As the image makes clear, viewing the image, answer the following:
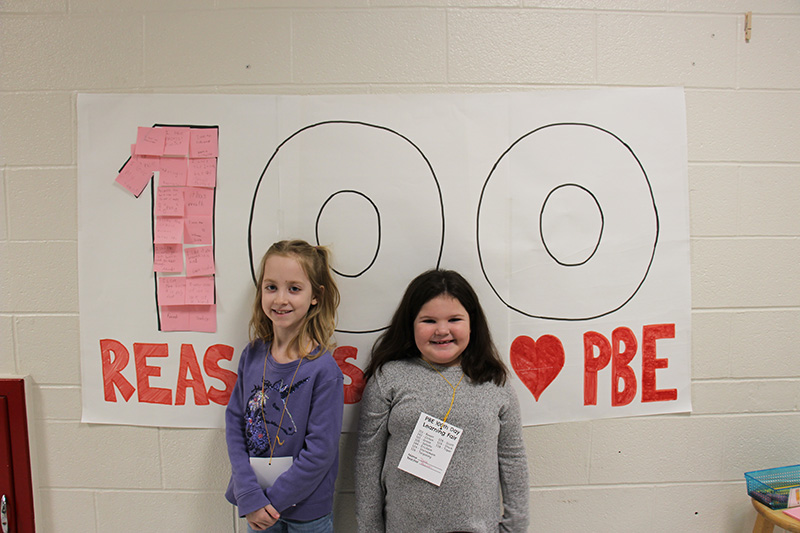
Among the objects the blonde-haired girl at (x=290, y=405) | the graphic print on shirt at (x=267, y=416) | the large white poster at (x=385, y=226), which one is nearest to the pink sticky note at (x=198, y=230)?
the large white poster at (x=385, y=226)

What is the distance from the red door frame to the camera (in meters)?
1.38

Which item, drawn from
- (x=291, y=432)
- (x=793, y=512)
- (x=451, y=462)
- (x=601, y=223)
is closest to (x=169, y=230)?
(x=291, y=432)

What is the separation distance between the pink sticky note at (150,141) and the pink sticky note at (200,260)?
1.01ft

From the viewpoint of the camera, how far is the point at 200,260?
136 cm

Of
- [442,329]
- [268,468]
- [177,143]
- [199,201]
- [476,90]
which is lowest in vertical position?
[268,468]

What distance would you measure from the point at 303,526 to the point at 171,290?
0.78 m

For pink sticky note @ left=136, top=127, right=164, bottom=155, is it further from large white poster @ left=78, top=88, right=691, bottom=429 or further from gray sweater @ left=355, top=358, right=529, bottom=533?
gray sweater @ left=355, top=358, right=529, bottom=533

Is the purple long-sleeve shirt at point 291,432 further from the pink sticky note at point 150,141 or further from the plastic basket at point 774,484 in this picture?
the plastic basket at point 774,484

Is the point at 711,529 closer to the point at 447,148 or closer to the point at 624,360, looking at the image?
the point at 624,360

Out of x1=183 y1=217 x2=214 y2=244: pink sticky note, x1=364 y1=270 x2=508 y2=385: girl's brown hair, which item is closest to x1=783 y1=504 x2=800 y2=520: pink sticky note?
x1=364 y1=270 x2=508 y2=385: girl's brown hair

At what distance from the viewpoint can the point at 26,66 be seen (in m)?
1.36

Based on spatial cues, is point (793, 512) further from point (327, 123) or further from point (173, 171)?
point (173, 171)

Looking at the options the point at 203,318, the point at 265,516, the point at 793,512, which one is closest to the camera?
the point at 265,516

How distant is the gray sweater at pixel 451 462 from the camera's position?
1156 mm
